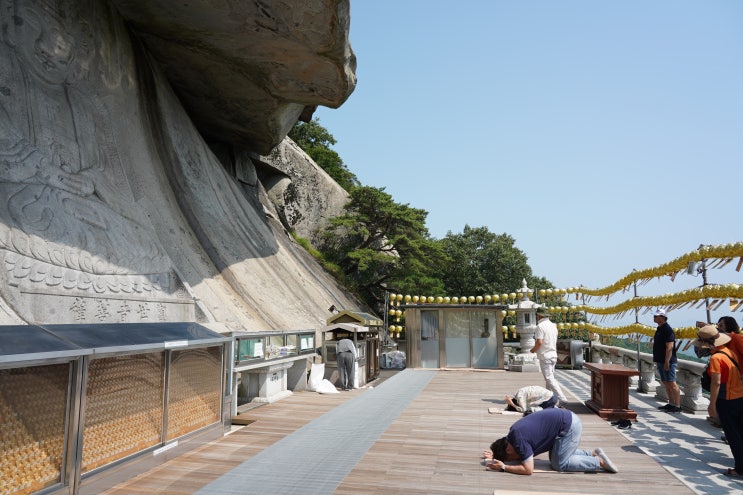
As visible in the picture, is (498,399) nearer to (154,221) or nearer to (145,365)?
(145,365)

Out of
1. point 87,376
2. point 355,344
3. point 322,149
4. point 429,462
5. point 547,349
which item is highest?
point 322,149

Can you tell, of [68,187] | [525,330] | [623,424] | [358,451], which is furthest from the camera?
[525,330]

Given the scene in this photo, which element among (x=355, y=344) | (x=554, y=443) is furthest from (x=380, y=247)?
(x=554, y=443)

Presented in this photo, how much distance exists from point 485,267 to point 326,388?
22761 millimetres

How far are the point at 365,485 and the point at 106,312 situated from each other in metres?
8.10

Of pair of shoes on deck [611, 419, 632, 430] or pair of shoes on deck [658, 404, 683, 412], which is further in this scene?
pair of shoes on deck [658, 404, 683, 412]

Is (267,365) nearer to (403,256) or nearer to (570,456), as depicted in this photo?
(570,456)

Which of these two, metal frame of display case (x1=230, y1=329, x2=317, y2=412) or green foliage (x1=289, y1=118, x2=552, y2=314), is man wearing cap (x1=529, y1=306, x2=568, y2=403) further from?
green foliage (x1=289, y1=118, x2=552, y2=314)

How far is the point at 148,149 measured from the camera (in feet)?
47.7

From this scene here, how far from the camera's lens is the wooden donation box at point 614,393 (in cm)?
730

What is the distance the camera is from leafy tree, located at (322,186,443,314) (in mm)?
26922

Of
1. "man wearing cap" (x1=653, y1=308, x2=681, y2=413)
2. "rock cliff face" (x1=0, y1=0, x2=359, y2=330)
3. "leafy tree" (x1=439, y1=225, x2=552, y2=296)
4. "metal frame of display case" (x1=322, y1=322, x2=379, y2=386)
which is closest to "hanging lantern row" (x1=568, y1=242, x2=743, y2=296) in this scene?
"man wearing cap" (x1=653, y1=308, x2=681, y2=413)

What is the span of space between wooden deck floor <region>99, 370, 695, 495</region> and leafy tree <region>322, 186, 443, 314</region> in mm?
18518

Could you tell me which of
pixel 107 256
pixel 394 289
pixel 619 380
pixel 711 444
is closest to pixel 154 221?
pixel 107 256
